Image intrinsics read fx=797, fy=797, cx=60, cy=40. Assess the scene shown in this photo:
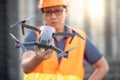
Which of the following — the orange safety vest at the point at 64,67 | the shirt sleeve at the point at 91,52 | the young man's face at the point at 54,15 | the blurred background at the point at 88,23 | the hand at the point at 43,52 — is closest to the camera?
the hand at the point at 43,52

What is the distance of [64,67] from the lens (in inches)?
249

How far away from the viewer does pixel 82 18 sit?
37.8 ft

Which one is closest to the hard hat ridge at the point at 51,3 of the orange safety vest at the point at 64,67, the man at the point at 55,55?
the man at the point at 55,55

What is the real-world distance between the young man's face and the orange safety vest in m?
0.24

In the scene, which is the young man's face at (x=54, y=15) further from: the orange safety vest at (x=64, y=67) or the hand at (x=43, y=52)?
the hand at (x=43, y=52)

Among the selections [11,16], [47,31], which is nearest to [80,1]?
[11,16]

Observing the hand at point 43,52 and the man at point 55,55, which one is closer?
the hand at point 43,52

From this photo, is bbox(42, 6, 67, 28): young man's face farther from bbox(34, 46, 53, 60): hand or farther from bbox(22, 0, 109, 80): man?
bbox(34, 46, 53, 60): hand

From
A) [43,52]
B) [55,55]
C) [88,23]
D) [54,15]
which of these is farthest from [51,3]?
[88,23]

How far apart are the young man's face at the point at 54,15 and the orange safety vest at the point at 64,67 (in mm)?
244

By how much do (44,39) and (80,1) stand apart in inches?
237

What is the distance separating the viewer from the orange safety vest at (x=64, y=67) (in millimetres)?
6258

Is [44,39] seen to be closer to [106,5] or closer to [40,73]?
[40,73]

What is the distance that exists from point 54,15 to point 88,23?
5422mm
